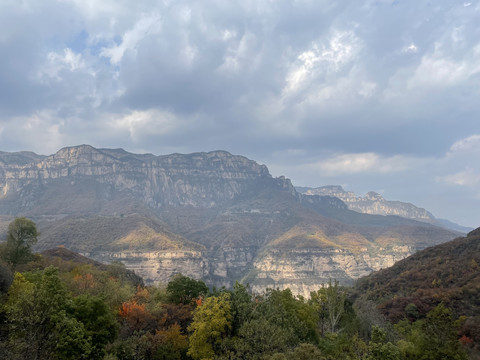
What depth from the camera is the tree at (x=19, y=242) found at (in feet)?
276

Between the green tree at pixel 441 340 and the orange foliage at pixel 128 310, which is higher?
the green tree at pixel 441 340

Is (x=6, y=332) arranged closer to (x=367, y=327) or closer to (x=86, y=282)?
(x=86, y=282)

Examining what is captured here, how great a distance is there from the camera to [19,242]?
288 feet

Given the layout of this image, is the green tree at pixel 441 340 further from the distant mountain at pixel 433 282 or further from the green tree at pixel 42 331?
the distant mountain at pixel 433 282

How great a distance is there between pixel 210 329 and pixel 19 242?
69.4m

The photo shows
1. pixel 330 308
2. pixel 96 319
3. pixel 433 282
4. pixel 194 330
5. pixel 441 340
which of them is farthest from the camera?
pixel 433 282

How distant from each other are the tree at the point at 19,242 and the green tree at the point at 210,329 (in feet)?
203

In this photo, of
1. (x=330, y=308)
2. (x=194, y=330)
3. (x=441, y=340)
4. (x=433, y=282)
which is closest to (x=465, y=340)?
(x=330, y=308)

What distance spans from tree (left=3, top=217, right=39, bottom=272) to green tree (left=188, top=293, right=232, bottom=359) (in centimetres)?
6176

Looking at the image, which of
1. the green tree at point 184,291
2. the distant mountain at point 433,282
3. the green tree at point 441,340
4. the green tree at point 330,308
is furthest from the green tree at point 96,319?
the distant mountain at point 433,282

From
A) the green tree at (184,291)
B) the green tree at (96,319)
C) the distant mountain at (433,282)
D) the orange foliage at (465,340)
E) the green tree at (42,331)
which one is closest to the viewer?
the green tree at (42,331)

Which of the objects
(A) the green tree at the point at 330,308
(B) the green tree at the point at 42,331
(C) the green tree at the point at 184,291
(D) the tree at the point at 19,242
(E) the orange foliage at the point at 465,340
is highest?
(D) the tree at the point at 19,242

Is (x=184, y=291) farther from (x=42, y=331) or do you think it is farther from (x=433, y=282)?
(x=433, y=282)

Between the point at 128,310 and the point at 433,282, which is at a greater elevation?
the point at 128,310
